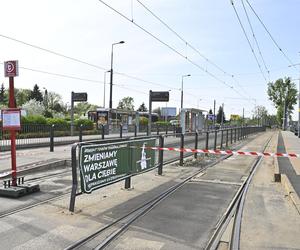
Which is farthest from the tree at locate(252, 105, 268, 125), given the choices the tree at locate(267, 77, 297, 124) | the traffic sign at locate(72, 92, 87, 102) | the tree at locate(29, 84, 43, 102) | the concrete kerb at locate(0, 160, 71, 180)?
the concrete kerb at locate(0, 160, 71, 180)

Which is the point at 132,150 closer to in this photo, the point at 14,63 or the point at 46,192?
the point at 46,192

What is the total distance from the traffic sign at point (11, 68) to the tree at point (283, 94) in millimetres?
94874

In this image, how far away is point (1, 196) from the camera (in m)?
8.04

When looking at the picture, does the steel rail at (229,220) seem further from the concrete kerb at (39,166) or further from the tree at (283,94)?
the tree at (283,94)

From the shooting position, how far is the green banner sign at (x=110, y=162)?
7.06m

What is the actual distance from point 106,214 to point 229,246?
7.85ft

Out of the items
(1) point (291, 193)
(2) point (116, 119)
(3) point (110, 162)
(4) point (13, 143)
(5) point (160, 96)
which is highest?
(5) point (160, 96)

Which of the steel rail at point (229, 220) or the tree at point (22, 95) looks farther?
the tree at point (22, 95)

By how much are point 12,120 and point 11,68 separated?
108cm

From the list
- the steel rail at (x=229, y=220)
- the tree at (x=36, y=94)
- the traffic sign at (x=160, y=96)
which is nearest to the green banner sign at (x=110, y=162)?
the steel rail at (x=229, y=220)

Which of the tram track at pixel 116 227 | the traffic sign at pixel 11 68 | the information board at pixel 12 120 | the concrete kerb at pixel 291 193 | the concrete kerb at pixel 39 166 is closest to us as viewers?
the tram track at pixel 116 227

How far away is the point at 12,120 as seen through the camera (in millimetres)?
8305

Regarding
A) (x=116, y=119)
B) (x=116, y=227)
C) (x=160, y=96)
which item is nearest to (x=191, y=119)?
(x=116, y=119)

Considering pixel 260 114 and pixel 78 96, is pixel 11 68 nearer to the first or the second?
pixel 78 96
